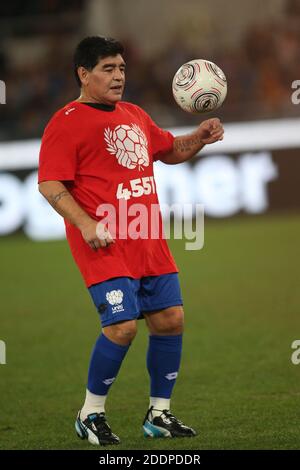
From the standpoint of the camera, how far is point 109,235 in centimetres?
536

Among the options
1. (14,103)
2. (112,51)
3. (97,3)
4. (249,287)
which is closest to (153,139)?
(112,51)

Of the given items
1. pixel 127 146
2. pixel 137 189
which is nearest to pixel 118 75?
pixel 127 146

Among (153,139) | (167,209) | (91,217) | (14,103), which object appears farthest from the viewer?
(14,103)

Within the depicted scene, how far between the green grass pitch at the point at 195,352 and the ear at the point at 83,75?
6.87ft

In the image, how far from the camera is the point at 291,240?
1362cm

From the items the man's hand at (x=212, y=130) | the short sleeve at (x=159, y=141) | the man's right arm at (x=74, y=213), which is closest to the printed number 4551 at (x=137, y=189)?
the man's right arm at (x=74, y=213)

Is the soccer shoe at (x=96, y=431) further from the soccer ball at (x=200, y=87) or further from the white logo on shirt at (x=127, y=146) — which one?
the soccer ball at (x=200, y=87)

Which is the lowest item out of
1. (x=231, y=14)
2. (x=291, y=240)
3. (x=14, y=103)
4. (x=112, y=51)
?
(x=291, y=240)

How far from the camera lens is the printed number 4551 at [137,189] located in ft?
18.1

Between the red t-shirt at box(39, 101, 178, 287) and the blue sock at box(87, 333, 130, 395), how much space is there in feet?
1.22
